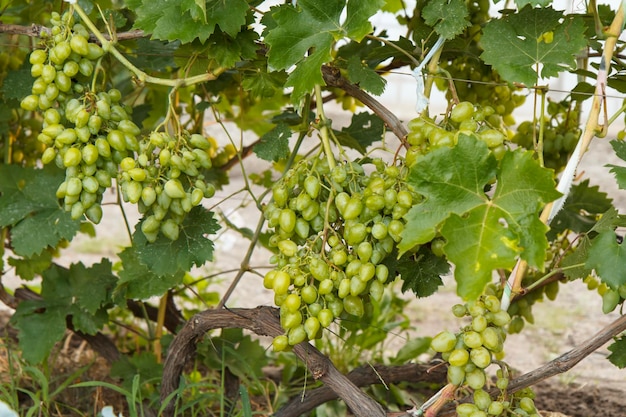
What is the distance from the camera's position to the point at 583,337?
309 centimetres

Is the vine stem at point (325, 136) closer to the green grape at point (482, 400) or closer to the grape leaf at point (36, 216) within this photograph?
the green grape at point (482, 400)

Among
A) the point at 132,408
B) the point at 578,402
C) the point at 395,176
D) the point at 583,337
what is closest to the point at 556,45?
the point at 395,176

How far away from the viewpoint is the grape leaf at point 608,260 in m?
1.16

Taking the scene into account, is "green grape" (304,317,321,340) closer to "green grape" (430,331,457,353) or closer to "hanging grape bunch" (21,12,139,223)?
"green grape" (430,331,457,353)

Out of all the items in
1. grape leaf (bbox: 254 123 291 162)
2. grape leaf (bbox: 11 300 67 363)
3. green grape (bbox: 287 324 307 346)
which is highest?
grape leaf (bbox: 254 123 291 162)

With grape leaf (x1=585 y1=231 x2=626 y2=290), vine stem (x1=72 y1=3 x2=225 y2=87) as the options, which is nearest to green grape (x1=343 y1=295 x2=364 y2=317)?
grape leaf (x1=585 y1=231 x2=626 y2=290)

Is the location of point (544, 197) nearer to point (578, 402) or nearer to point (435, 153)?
point (435, 153)

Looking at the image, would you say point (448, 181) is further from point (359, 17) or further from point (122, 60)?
point (122, 60)

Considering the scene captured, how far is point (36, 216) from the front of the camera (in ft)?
5.68

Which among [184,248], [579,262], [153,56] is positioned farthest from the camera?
[153,56]

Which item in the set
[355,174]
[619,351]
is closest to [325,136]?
[355,174]

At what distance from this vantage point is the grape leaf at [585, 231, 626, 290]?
1163mm

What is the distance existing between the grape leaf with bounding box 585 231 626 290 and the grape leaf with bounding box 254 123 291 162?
0.61 meters

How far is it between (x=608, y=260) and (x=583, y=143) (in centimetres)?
17
